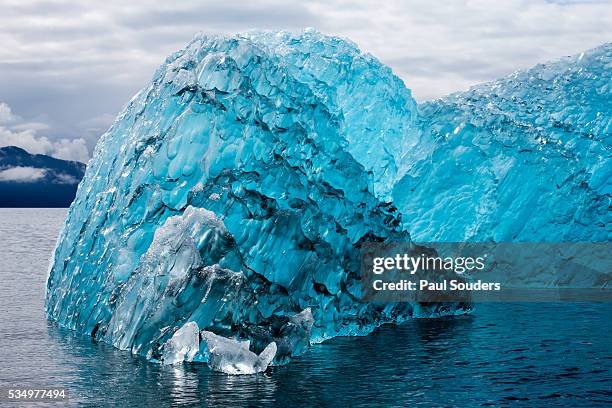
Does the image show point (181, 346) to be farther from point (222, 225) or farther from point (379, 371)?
point (379, 371)

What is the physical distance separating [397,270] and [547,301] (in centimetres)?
867

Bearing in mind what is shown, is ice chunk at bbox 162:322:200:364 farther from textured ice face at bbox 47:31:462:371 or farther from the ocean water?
the ocean water

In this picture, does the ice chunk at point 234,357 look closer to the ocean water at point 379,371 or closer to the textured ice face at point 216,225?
the ocean water at point 379,371

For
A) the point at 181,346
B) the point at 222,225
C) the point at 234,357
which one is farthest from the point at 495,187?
the point at 234,357

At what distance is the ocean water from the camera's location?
1880cm

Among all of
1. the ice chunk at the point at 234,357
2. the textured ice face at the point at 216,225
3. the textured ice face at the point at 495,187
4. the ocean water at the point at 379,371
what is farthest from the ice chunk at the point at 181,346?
the textured ice face at the point at 495,187

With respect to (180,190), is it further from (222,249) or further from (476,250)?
(476,250)

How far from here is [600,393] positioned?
63.6 ft

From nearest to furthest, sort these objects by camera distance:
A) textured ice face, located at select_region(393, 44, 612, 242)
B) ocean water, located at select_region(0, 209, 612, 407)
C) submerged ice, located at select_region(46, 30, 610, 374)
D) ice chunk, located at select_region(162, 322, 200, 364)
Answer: ocean water, located at select_region(0, 209, 612, 407) < ice chunk, located at select_region(162, 322, 200, 364) < submerged ice, located at select_region(46, 30, 610, 374) < textured ice face, located at select_region(393, 44, 612, 242)

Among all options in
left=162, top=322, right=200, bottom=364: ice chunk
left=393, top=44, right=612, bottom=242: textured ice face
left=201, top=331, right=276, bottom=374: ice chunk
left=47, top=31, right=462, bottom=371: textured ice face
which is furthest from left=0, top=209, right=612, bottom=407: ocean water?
left=393, top=44, right=612, bottom=242: textured ice face

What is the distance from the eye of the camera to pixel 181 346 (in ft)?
73.8

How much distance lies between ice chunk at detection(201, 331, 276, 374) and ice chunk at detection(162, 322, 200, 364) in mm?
689

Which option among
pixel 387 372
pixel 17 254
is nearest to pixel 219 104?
pixel 387 372

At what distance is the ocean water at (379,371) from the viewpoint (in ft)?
61.7
